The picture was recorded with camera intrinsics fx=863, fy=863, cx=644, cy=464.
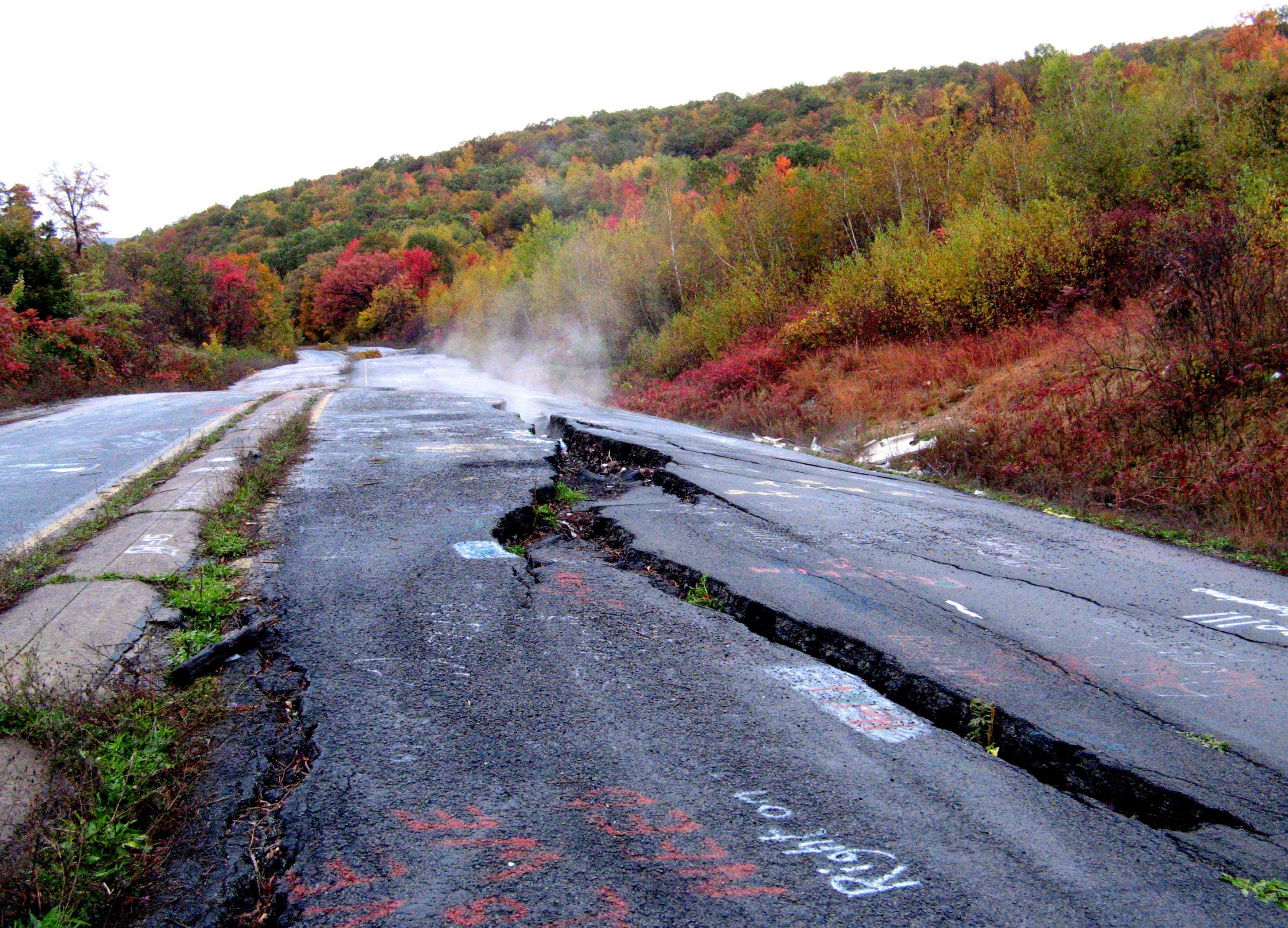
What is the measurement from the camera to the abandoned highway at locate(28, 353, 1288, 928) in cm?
246

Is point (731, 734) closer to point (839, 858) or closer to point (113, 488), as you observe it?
point (839, 858)

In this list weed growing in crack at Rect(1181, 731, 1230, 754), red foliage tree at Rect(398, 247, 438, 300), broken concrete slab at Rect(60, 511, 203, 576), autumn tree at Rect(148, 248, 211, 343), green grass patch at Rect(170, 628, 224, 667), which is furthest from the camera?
red foliage tree at Rect(398, 247, 438, 300)

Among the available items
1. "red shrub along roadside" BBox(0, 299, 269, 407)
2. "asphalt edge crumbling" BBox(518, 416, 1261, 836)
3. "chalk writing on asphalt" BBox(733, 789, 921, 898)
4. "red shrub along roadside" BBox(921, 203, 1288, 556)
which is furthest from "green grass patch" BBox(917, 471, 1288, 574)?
"red shrub along roadside" BBox(0, 299, 269, 407)

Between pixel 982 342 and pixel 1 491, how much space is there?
16.3 metres

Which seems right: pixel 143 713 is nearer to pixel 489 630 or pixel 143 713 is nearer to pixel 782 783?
pixel 489 630

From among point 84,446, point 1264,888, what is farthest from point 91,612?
point 84,446

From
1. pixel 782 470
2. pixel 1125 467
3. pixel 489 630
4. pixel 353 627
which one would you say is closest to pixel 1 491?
pixel 353 627

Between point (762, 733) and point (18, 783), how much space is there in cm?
260

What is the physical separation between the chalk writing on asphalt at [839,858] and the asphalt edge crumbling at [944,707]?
0.98 m

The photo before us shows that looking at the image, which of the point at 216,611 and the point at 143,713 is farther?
the point at 216,611

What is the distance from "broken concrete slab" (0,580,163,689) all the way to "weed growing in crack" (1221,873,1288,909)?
4087 millimetres

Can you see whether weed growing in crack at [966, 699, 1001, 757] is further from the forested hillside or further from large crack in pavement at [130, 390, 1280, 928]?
the forested hillside

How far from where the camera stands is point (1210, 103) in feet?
75.2

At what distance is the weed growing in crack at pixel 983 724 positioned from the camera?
11.6ft
